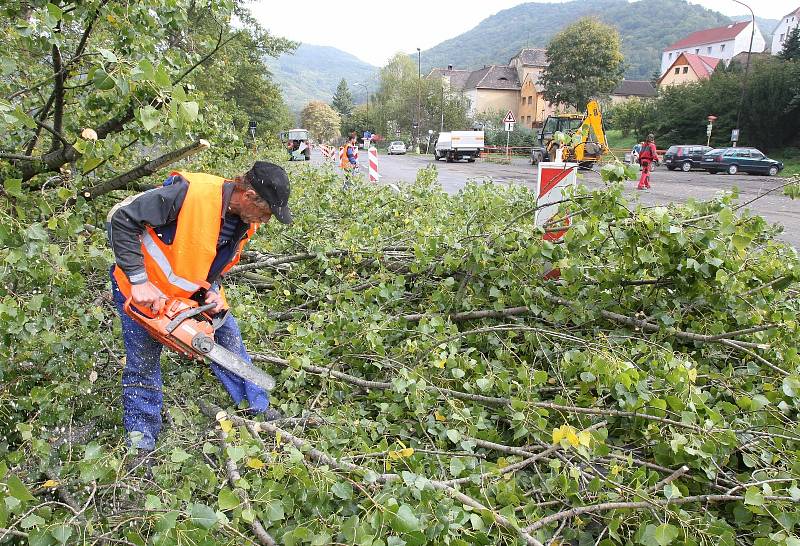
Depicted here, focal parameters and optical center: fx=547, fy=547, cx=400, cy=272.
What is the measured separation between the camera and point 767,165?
2394 centimetres

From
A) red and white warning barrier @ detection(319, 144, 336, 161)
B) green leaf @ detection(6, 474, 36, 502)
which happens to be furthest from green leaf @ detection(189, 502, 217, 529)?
red and white warning barrier @ detection(319, 144, 336, 161)

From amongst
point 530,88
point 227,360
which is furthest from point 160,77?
point 530,88

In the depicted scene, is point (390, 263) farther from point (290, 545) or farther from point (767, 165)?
point (767, 165)

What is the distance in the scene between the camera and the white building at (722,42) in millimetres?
82688

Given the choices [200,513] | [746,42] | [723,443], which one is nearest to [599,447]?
[723,443]

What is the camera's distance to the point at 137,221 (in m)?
2.39

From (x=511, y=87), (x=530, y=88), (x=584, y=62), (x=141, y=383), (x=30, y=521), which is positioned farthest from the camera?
(x=511, y=87)

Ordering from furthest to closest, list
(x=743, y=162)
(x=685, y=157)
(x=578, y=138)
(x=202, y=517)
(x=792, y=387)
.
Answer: (x=685, y=157)
(x=743, y=162)
(x=578, y=138)
(x=792, y=387)
(x=202, y=517)

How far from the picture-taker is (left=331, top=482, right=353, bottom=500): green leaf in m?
1.75

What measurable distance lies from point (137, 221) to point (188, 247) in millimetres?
236

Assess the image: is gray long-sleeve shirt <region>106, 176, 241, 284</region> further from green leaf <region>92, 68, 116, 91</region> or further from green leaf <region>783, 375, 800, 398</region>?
green leaf <region>783, 375, 800, 398</region>

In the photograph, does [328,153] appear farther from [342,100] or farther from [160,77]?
[342,100]

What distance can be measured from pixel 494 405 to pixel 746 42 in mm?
102087

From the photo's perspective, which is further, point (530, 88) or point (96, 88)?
point (530, 88)
